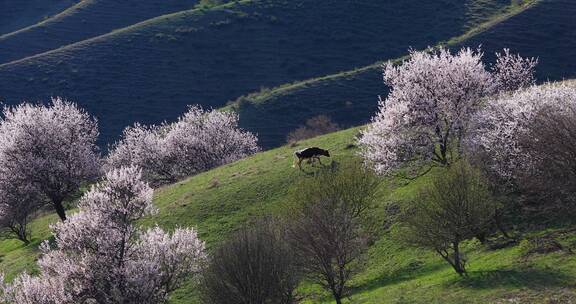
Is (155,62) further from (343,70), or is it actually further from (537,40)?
(537,40)

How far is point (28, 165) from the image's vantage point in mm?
51938

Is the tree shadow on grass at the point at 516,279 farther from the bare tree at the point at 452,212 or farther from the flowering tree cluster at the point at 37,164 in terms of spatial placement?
the flowering tree cluster at the point at 37,164

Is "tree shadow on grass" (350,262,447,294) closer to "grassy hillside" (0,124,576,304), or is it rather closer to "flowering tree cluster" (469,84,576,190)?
"grassy hillside" (0,124,576,304)

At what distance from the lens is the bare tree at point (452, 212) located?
96.6 feet

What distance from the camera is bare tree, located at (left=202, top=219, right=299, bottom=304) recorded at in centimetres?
2584

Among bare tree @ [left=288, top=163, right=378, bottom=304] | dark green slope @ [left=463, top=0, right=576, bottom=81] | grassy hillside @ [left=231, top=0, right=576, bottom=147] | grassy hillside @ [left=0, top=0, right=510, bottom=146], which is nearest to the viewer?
bare tree @ [left=288, top=163, right=378, bottom=304]

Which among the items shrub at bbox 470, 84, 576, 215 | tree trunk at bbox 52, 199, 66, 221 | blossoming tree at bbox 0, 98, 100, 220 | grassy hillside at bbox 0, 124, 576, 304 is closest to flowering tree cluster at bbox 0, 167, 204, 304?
grassy hillside at bbox 0, 124, 576, 304

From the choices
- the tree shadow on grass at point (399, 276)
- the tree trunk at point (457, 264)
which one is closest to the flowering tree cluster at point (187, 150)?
the tree shadow on grass at point (399, 276)

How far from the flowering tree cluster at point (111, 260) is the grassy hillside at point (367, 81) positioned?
305 feet

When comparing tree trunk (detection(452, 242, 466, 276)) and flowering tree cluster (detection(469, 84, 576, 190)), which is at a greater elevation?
flowering tree cluster (detection(469, 84, 576, 190))

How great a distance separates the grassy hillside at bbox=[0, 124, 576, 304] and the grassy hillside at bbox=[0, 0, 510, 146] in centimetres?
9069

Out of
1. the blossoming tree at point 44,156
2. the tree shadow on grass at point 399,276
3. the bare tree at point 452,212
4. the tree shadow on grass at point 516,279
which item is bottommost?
the tree shadow on grass at point 399,276

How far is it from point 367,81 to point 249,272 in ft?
406

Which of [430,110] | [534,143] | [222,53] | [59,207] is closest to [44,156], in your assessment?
[59,207]
